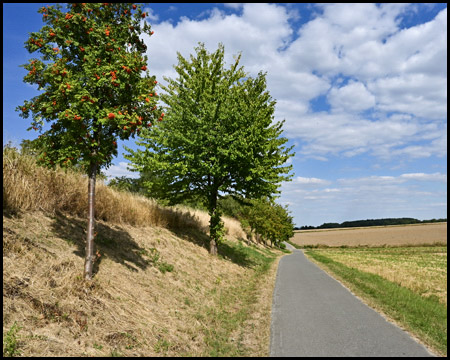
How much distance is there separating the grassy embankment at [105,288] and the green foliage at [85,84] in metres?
2.18

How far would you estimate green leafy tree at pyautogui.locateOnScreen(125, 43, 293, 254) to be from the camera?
1468cm

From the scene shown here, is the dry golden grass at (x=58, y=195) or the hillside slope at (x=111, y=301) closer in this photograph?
the hillside slope at (x=111, y=301)

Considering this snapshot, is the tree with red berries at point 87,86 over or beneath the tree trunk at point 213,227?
over

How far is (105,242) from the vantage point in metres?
9.98

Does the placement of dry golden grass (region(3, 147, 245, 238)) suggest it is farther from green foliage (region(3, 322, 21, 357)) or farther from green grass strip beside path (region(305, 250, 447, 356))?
green grass strip beside path (region(305, 250, 447, 356))

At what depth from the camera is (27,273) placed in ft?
Result: 19.4

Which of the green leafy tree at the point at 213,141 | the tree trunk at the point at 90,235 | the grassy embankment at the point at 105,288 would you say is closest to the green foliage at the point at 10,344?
the grassy embankment at the point at 105,288

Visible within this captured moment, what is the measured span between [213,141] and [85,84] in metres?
8.04

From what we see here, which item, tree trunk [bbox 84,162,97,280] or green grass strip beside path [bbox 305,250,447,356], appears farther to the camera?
tree trunk [bbox 84,162,97,280]

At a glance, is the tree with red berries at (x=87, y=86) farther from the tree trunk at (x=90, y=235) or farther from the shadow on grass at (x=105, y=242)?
the shadow on grass at (x=105, y=242)

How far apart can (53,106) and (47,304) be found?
421 cm

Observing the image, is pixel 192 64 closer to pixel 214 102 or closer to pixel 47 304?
pixel 214 102

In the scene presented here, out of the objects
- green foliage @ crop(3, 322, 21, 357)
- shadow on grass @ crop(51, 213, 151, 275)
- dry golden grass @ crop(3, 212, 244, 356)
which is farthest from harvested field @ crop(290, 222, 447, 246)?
green foliage @ crop(3, 322, 21, 357)

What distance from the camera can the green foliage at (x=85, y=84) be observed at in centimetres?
679
